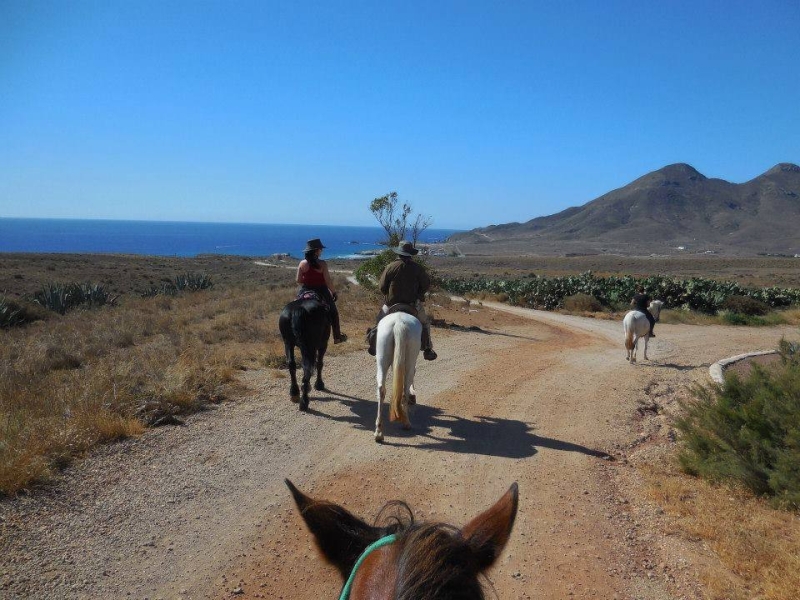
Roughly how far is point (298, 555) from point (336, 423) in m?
3.13

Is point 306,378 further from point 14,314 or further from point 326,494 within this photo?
point 14,314

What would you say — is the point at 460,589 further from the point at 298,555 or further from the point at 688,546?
the point at 688,546

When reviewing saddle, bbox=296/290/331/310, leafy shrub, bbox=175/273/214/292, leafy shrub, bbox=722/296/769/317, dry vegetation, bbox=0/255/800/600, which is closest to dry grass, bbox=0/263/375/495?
dry vegetation, bbox=0/255/800/600

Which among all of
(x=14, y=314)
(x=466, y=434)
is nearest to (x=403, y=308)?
(x=466, y=434)

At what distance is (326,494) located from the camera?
5.22m

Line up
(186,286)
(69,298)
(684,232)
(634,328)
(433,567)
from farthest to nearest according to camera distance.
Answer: (684,232) → (186,286) → (69,298) → (634,328) → (433,567)

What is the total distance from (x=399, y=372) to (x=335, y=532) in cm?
478

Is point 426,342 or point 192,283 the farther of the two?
point 192,283

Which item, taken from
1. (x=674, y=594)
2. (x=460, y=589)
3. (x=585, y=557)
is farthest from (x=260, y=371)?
(x=460, y=589)

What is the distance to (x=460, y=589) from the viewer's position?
1.40 meters

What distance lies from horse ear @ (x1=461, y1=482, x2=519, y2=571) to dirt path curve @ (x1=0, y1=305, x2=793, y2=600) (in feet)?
8.13

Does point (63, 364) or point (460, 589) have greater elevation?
point (460, 589)

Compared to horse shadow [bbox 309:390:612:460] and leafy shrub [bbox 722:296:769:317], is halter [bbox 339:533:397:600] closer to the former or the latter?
horse shadow [bbox 309:390:612:460]

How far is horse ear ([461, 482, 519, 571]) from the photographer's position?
1.62m
